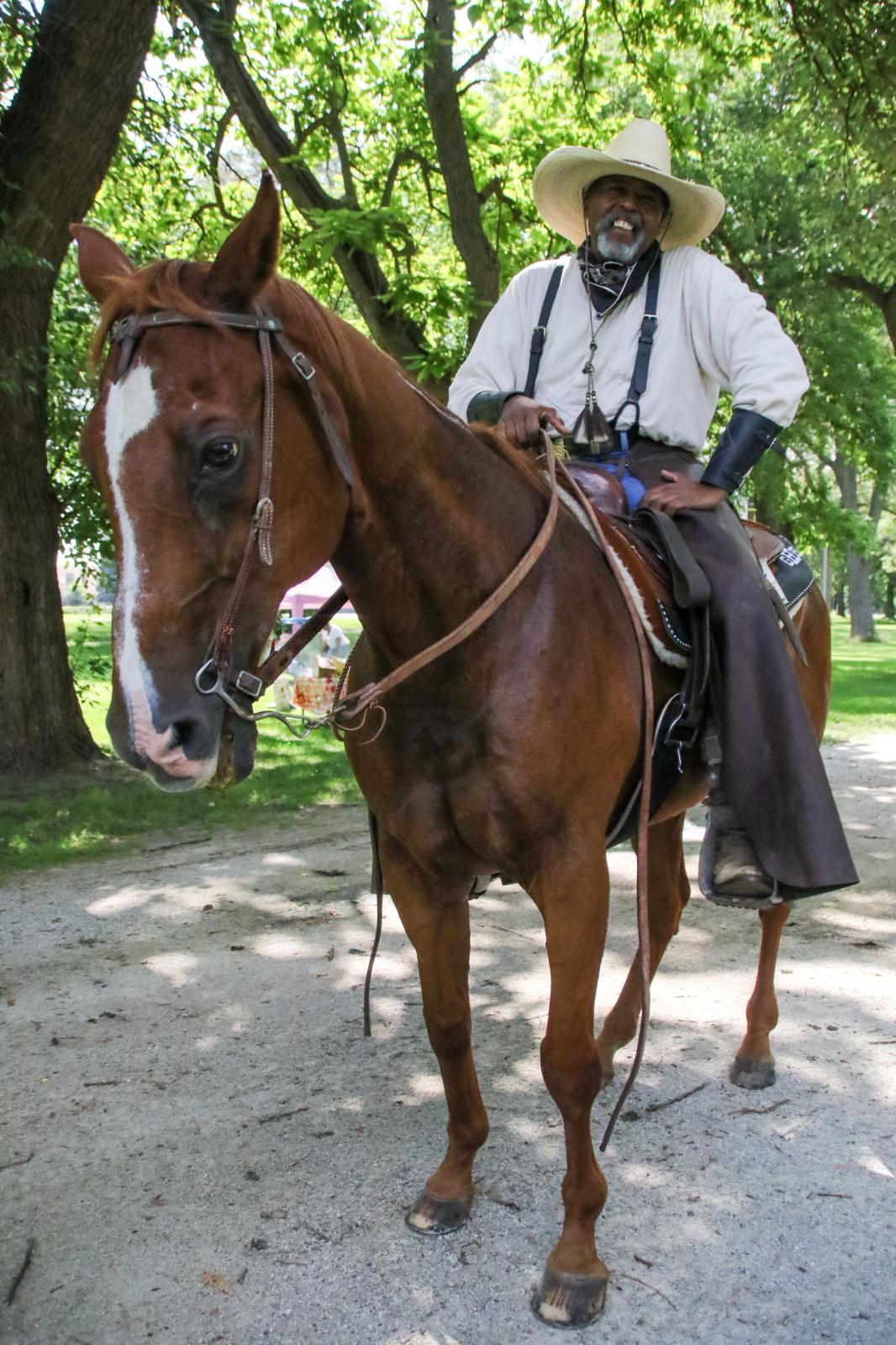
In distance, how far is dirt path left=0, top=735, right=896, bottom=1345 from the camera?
9.07 ft

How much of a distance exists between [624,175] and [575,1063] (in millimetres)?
2843

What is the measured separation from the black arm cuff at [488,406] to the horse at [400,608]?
0.50m

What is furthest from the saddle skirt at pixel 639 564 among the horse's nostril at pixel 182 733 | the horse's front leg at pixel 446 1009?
the horse's nostril at pixel 182 733

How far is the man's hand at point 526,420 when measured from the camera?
3.26 meters

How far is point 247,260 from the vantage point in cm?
214

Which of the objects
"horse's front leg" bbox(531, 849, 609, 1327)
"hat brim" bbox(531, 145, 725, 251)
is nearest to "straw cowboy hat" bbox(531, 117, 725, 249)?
"hat brim" bbox(531, 145, 725, 251)

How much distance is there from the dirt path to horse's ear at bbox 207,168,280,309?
244 cm

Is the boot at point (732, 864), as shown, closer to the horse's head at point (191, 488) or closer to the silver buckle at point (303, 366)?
the horse's head at point (191, 488)

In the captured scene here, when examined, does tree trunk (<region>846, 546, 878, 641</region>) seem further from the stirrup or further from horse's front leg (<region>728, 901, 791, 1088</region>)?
the stirrup

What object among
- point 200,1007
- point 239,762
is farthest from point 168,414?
point 200,1007

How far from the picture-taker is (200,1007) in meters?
4.67

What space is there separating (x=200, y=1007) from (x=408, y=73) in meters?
9.54

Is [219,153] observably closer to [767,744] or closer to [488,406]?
[488,406]

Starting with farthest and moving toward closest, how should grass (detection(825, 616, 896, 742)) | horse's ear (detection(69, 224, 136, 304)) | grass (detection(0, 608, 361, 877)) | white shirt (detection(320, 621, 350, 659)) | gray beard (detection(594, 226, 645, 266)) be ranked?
white shirt (detection(320, 621, 350, 659)) → grass (detection(825, 616, 896, 742)) → grass (detection(0, 608, 361, 877)) → gray beard (detection(594, 226, 645, 266)) → horse's ear (detection(69, 224, 136, 304))
